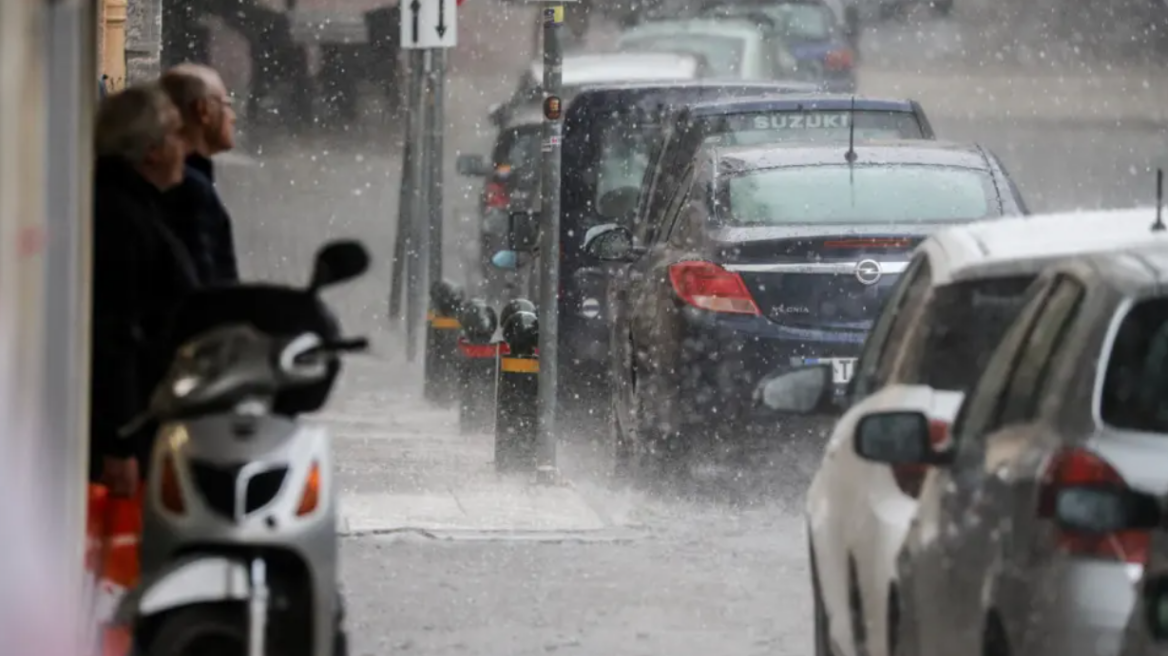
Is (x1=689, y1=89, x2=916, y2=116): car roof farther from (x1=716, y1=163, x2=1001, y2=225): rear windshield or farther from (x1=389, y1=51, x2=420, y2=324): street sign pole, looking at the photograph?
(x1=389, y1=51, x2=420, y2=324): street sign pole

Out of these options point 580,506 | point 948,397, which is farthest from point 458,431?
point 948,397

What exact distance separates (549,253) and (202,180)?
756 centimetres

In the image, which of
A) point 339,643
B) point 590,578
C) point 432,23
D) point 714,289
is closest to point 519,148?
point 432,23

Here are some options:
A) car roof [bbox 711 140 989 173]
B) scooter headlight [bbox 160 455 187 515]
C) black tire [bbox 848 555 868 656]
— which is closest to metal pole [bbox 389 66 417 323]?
car roof [bbox 711 140 989 173]

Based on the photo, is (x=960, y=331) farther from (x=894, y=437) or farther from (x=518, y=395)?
(x=518, y=395)

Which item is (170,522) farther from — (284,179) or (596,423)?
(284,179)

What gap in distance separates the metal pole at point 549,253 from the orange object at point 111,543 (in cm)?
792

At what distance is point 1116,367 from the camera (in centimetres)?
614

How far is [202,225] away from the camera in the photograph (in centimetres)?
753

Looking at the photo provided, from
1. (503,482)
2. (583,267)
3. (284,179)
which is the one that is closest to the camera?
(503,482)

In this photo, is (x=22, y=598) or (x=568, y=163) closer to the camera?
(x=22, y=598)

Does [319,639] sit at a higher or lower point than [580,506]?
higher

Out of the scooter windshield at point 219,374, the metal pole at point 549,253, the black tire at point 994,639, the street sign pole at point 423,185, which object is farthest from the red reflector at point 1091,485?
the street sign pole at point 423,185

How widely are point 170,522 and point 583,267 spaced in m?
10.5
